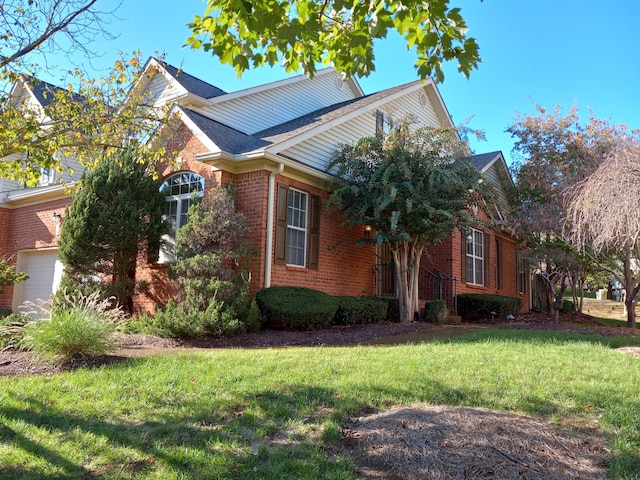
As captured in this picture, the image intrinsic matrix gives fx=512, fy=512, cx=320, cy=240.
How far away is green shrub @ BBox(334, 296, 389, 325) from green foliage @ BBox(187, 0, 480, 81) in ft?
23.9

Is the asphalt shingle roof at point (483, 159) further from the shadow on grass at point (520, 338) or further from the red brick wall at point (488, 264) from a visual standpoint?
the shadow on grass at point (520, 338)

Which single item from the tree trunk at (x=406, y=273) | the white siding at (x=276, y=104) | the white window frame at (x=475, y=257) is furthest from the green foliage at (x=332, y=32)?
the white window frame at (x=475, y=257)

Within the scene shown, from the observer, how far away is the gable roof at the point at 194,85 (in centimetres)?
1421

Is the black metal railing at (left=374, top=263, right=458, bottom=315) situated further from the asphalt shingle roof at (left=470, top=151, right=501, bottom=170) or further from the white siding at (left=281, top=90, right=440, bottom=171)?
the asphalt shingle roof at (left=470, top=151, right=501, bottom=170)

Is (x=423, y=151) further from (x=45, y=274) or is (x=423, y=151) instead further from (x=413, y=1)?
(x=45, y=274)

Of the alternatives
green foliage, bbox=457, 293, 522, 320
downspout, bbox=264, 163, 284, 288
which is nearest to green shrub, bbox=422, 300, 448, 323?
green foliage, bbox=457, 293, 522, 320

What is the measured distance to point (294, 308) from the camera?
10633mm

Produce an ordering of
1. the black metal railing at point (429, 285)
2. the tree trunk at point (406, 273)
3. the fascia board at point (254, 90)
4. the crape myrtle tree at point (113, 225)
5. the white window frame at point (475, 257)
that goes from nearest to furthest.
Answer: the crape myrtle tree at point (113, 225) → the tree trunk at point (406, 273) → the fascia board at point (254, 90) → the black metal railing at point (429, 285) → the white window frame at point (475, 257)

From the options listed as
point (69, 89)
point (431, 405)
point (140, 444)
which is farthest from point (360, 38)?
point (69, 89)

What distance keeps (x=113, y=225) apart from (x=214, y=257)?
110 inches

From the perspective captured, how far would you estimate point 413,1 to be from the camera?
4.44 m

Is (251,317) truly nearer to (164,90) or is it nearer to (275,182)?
(275,182)

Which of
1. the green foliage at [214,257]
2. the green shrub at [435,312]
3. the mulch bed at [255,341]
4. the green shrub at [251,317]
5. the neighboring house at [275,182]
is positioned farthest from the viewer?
the green shrub at [435,312]

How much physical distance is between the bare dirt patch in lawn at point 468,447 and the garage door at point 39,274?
13.7 metres
